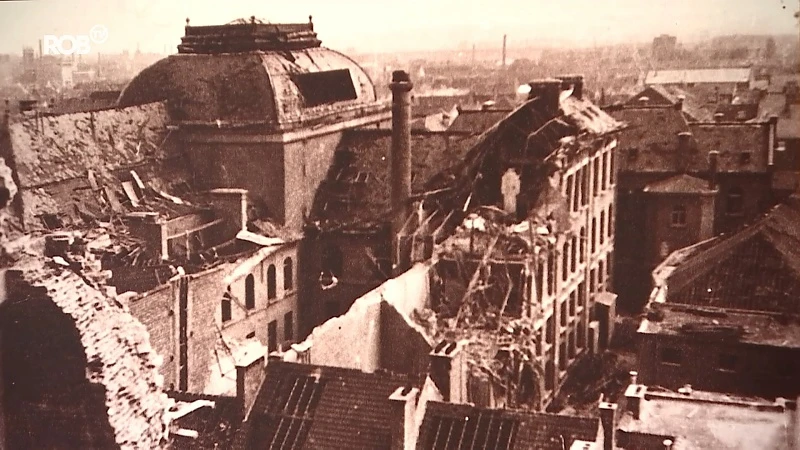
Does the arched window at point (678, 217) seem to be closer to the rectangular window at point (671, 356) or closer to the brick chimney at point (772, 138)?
the brick chimney at point (772, 138)

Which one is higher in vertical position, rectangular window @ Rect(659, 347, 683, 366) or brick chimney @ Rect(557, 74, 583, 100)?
brick chimney @ Rect(557, 74, 583, 100)

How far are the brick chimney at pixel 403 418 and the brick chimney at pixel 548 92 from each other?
3527 mm

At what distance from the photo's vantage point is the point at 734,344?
8656 mm

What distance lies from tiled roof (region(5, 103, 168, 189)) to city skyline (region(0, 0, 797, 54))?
1197 mm

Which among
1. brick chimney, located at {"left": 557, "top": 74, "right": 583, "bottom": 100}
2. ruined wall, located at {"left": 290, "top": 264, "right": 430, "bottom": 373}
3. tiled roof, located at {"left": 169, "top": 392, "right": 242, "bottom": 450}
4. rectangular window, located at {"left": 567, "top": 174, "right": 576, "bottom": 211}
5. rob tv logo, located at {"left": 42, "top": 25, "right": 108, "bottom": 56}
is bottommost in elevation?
tiled roof, located at {"left": 169, "top": 392, "right": 242, "bottom": 450}

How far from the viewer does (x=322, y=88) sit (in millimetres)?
12141

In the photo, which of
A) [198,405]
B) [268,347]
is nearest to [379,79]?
[268,347]

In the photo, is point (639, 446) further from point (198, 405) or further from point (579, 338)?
point (198, 405)

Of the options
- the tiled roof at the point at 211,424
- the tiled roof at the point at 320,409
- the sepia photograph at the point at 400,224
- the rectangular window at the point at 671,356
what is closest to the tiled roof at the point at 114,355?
the sepia photograph at the point at 400,224

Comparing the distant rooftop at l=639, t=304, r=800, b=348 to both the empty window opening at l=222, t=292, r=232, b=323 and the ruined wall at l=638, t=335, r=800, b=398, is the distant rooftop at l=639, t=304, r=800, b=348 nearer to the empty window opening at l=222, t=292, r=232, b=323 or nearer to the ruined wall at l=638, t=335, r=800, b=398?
the ruined wall at l=638, t=335, r=800, b=398

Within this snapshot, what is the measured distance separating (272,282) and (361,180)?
1760 millimetres

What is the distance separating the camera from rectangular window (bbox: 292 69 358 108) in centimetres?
1160

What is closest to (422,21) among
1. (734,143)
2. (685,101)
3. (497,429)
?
(685,101)

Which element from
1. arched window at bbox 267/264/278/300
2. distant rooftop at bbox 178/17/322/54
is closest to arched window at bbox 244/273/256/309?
arched window at bbox 267/264/278/300
